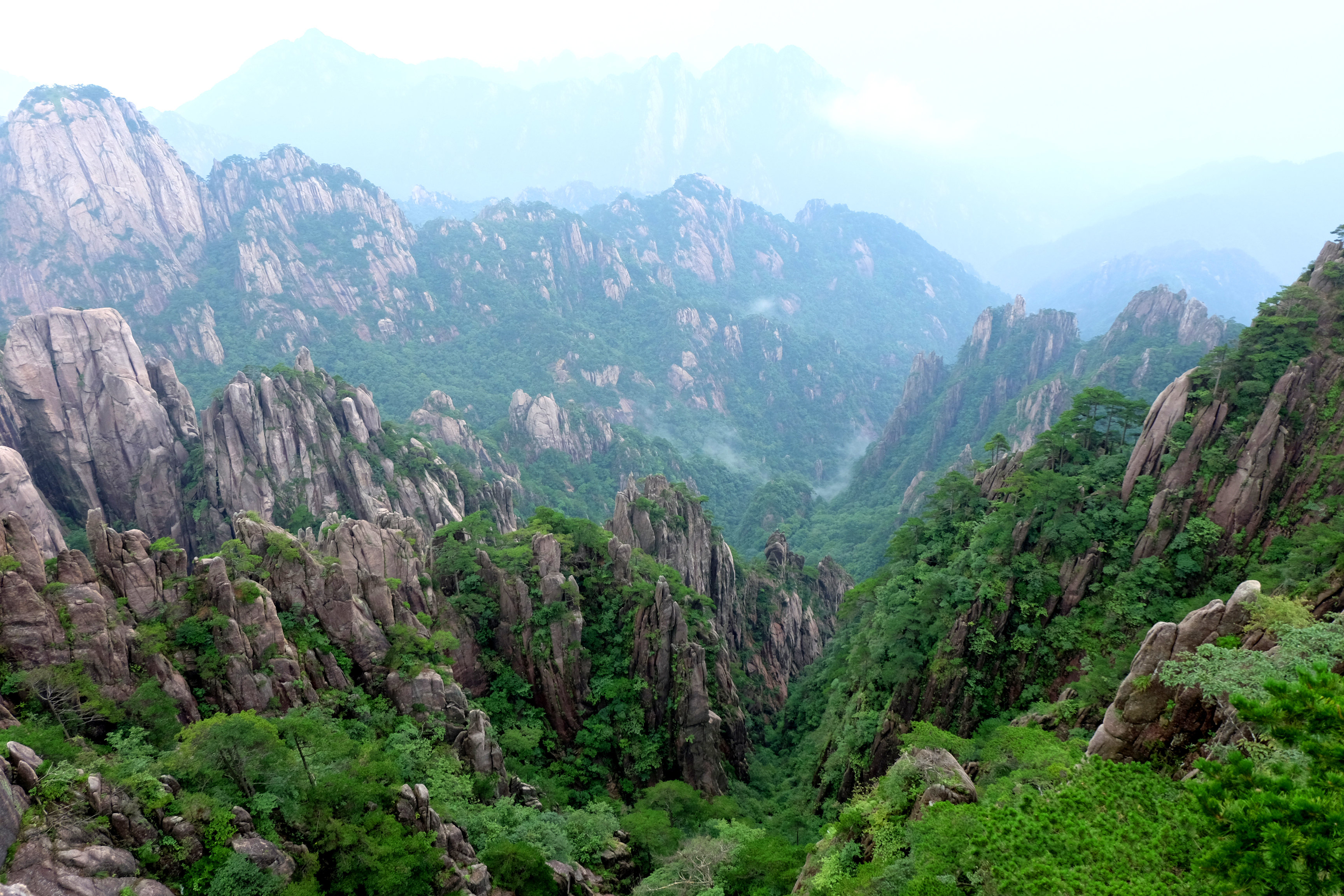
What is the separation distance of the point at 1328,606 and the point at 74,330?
82.0 m

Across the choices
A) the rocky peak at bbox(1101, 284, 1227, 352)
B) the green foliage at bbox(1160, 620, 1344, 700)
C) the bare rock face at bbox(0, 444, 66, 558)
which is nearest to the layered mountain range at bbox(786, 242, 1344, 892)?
the green foliage at bbox(1160, 620, 1344, 700)

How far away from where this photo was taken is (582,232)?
19125 centimetres

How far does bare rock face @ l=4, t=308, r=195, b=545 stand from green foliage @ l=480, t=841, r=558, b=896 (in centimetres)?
4957

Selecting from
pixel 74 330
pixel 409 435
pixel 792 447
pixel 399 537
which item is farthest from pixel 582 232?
pixel 399 537

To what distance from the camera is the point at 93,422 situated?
2153 inches

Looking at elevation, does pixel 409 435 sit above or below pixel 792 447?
above

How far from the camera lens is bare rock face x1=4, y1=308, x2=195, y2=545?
2083 inches

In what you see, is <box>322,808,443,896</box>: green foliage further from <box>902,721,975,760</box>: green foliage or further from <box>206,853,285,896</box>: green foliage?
<box>902,721,975,760</box>: green foliage

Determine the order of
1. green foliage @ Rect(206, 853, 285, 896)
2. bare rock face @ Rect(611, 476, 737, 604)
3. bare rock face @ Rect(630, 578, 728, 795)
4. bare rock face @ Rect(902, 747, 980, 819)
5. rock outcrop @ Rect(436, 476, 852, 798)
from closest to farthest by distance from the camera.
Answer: green foliage @ Rect(206, 853, 285, 896), bare rock face @ Rect(902, 747, 980, 819), bare rock face @ Rect(630, 578, 728, 795), rock outcrop @ Rect(436, 476, 852, 798), bare rock face @ Rect(611, 476, 737, 604)

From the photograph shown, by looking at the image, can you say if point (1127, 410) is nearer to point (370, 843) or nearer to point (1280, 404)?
point (1280, 404)

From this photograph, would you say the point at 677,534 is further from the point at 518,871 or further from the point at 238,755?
the point at 238,755

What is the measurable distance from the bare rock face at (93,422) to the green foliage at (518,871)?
49.6m

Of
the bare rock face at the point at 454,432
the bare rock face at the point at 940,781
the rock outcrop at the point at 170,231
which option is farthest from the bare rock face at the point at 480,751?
the rock outcrop at the point at 170,231

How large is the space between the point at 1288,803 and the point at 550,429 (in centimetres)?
10941
